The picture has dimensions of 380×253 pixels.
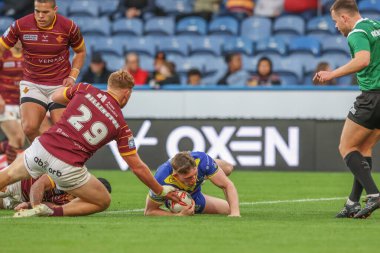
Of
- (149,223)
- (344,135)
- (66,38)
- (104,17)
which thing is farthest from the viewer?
(104,17)

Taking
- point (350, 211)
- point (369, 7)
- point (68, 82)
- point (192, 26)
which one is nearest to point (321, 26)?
point (369, 7)

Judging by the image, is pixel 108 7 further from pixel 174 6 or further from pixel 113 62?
pixel 113 62

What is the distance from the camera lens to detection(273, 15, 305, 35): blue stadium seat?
21.2m

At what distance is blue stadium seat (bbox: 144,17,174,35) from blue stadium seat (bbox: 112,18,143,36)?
15 centimetres

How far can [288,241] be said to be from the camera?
309 inches

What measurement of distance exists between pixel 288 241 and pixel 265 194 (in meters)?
5.12

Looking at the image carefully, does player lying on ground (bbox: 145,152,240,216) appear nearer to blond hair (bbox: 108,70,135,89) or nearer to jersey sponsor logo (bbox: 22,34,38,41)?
blond hair (bbox: 108,70,135,89)

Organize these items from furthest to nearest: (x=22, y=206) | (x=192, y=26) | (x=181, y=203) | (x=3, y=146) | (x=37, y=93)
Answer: (x=192, y=26), (x=3, y=146), (x=37, y=93), (x=22, y=206), (x=181, y=203)

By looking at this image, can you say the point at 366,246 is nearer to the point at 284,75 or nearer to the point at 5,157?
the point at 5,157

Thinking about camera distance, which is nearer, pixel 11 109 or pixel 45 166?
pixel 45 166

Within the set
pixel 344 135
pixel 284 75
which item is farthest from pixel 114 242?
pixel 284 75

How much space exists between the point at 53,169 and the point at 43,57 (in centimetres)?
295

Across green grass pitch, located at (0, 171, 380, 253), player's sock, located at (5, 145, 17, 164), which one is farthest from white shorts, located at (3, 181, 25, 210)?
player's sock, located at (5, 145, 17, 164)

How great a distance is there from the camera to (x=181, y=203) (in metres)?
9.90
